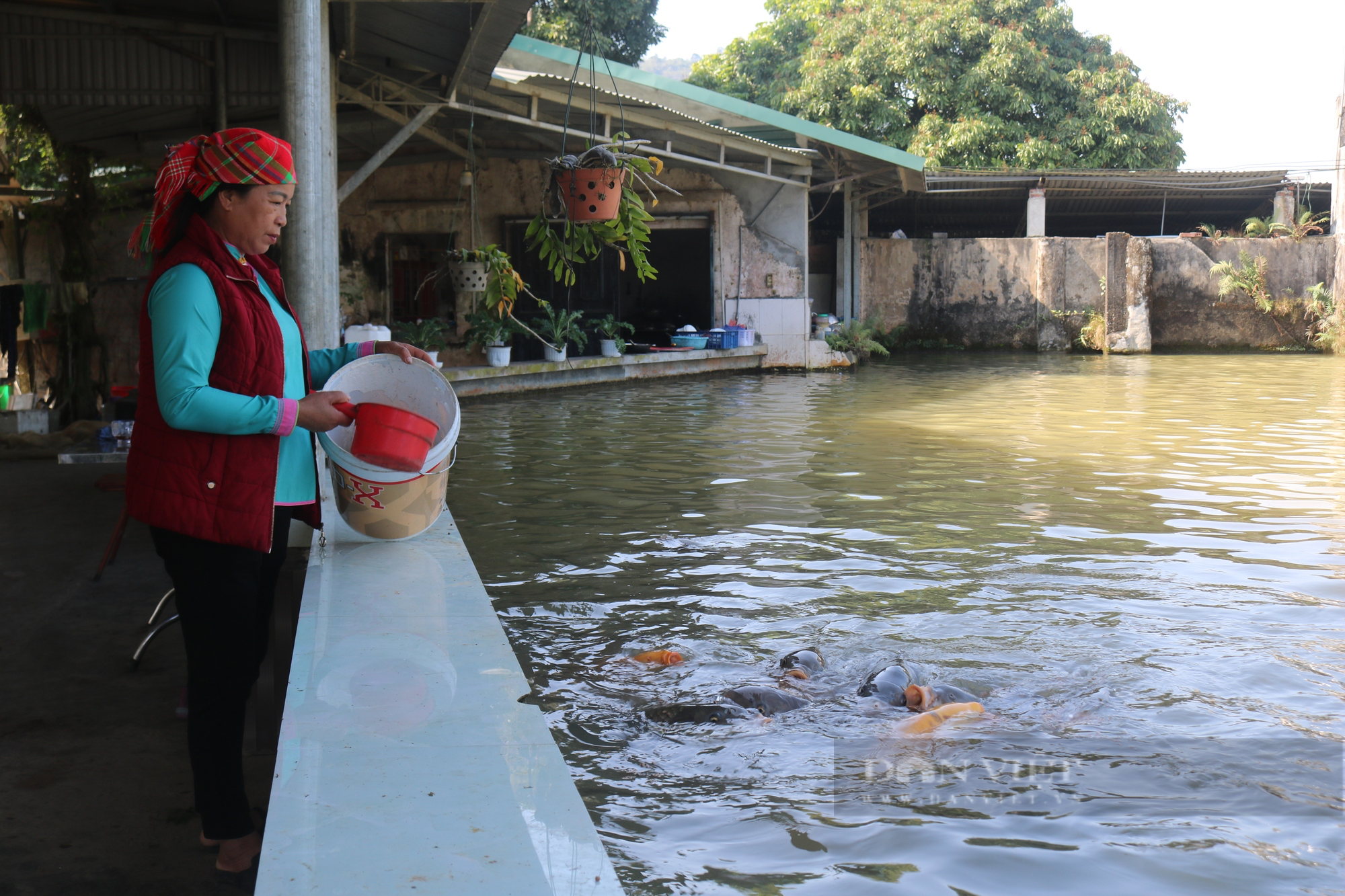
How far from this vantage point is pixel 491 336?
44.3ft

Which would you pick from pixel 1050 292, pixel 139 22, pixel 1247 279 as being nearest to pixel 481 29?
pixel 139 22

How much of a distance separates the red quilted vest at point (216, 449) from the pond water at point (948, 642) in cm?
123

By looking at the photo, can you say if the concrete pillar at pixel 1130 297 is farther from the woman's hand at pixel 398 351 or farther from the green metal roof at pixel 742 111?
the woman's hand at pixel 398 351

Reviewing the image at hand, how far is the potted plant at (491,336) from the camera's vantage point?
531 inches

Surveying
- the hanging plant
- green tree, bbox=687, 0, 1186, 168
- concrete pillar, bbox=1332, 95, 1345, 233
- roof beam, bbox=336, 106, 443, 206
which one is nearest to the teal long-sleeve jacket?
the hanging plant

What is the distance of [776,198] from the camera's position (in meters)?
16.6

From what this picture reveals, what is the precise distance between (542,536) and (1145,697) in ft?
10.9

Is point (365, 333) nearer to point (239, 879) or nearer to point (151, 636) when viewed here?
point (151, 636)

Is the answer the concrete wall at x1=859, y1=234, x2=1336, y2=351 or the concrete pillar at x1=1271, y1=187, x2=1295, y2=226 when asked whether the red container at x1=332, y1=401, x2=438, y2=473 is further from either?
the concrete pillar at x1=1271, y1=187, x2=1295, y2=226

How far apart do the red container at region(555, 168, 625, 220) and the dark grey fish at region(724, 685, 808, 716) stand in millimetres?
4185

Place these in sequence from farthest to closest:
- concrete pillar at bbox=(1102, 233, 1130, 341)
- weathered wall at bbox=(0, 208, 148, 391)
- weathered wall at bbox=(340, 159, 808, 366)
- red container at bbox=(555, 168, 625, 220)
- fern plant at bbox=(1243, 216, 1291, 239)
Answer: fern plant at bbox=(1243, 216, 1291, 239) → concrete pillar at bbox=(1102, 233, 1130, 341) → weathered wall at bbox=(340, 159, 808, 366) → weathered wall at bbox=(0, 208, 148, 391) → red container at bbox=(555, 168, 625, 220)

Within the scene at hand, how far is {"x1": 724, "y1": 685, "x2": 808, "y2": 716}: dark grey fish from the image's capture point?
3.58m

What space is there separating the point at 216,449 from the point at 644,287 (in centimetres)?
1708

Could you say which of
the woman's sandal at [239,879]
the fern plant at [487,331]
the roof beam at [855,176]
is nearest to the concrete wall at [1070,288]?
the roof beam at [855,176]
